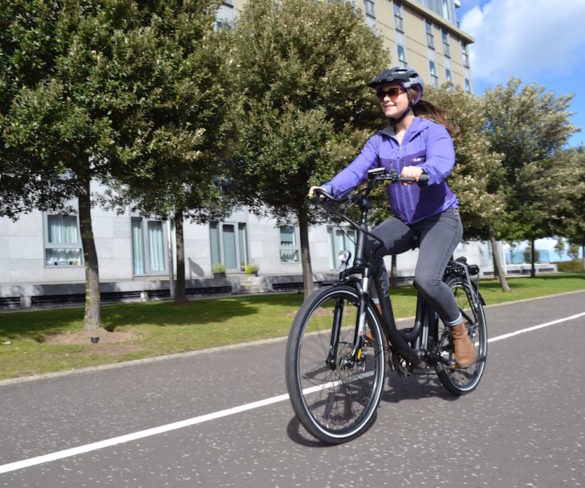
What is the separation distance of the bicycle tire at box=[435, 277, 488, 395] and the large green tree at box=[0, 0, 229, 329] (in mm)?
5955

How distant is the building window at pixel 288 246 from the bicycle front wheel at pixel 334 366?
27.4 meters

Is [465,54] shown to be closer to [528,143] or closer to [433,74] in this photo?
[433,74]

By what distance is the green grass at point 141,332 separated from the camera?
7.22 metres

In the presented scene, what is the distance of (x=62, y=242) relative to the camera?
22.3 m

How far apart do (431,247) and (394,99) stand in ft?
3.44

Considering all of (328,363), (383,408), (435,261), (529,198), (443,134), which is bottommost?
(383,408)

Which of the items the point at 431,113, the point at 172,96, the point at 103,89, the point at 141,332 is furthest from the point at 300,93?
the point at 431,113

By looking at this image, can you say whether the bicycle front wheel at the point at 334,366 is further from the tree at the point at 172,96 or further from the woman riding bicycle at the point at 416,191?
the tree at the point at 172,96

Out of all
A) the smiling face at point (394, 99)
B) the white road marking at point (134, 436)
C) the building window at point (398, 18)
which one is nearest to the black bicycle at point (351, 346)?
the smiling face at point (394, 99)

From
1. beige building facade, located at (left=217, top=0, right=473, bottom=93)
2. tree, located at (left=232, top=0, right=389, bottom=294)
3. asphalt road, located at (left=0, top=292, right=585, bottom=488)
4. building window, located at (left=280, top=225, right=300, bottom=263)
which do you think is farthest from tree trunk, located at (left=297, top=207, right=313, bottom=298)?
beige building facade, located at (left=217, top=0, right=473, bottom=93)

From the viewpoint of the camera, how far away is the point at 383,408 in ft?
12.8

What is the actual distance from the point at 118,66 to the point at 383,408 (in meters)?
6.88

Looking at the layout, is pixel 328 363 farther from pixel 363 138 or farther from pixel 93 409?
pixel 363 138

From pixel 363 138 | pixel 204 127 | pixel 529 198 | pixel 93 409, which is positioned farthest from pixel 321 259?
pixel 93 409
